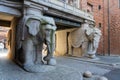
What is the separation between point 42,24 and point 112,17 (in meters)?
8.50

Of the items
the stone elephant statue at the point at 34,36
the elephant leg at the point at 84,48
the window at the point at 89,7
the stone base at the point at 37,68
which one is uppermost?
the window at the point at 89,7

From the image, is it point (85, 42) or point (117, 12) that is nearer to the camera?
point (85, 42)

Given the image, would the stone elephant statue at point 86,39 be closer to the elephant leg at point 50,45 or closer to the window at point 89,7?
the window at point 89,7

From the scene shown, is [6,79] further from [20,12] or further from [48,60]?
[20,12]

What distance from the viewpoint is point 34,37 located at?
Answer: 4.76m

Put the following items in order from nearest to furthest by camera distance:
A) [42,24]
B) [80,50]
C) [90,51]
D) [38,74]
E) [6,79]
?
[6,79], [38,74], [42,24], [90,51], [80,50]

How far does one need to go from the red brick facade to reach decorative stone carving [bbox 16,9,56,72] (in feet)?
24.1

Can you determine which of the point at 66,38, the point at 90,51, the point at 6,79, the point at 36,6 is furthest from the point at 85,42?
the point at 6,79

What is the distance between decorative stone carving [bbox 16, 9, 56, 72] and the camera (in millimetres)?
4418

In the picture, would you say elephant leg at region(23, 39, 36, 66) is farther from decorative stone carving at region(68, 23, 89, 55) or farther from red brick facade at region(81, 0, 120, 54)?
red brick facade at region(81, 0, 120, 54)

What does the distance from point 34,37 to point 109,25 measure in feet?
27.2

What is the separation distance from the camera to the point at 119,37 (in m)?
11.5

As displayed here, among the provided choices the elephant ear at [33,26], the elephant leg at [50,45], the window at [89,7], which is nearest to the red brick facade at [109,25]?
the window at [89,7]

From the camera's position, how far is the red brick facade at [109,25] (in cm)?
1148
